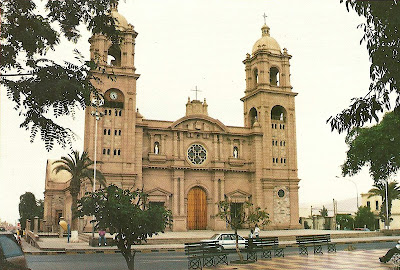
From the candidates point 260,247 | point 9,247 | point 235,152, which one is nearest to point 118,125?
point 235,152

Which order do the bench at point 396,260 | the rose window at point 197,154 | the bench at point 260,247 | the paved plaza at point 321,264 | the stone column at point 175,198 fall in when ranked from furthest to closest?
the rose window at point 197,154 < the stone column at point 175,198 < the bench at point 260,247 < the paved plaza at point 321,264 < the bench at point 396,260

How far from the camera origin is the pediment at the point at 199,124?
55094 millimetres

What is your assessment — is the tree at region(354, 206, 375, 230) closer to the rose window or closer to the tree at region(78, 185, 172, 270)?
the rose window

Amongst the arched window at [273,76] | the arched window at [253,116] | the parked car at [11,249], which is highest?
the arched window at [273,76]

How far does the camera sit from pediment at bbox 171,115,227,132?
55094 millimetres

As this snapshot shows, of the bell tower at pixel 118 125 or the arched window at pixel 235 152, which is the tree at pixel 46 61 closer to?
the bell tower at pixel 118 125

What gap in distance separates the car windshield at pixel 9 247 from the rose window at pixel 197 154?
45.6 m

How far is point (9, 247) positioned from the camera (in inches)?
376

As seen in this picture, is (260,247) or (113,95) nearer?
(260,247)

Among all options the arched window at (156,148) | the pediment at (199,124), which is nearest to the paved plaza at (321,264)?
the arched window at (156,148)

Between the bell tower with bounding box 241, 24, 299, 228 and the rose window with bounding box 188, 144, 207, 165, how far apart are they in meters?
6.43

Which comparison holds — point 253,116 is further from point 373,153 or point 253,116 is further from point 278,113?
point 373,153

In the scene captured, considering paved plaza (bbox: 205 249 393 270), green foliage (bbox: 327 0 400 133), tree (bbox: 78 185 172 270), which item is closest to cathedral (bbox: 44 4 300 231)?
paved plaza (bbox: 205 249 393 270)

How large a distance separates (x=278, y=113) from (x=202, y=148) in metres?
12.1
